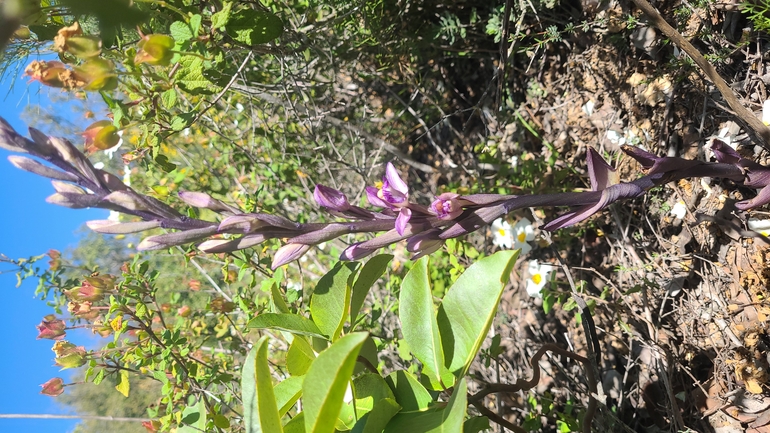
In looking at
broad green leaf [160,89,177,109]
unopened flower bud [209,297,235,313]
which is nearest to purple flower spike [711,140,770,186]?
broad green leaf [160,89,177,109]

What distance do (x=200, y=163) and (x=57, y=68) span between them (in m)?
2.36

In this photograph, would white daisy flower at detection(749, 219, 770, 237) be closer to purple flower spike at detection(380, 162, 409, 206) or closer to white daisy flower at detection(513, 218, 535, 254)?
white daisy flower at detection(513, 218, 535, 254)

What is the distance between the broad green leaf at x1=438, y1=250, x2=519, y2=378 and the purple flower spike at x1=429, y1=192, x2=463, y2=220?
0.38 ft

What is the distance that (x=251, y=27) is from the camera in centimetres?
108

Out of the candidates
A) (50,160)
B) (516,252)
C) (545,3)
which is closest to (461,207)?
(516,252)

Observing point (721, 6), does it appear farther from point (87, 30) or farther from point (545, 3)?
point (87, 30)

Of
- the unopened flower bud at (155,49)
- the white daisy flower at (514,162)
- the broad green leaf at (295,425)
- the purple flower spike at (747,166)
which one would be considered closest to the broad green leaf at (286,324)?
the broad green leaf at (295,425)

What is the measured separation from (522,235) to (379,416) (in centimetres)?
89

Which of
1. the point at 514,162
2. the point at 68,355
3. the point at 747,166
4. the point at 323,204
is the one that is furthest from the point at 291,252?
the point at 514,162

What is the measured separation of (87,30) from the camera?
38.0 inches

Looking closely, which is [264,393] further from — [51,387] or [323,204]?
[51,387]

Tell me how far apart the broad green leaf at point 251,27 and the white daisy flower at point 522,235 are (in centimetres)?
86

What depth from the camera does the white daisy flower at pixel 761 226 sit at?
42.9 inches

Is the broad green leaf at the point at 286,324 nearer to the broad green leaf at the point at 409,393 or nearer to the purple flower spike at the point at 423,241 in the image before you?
the broad green leaf at the point at 409,393
